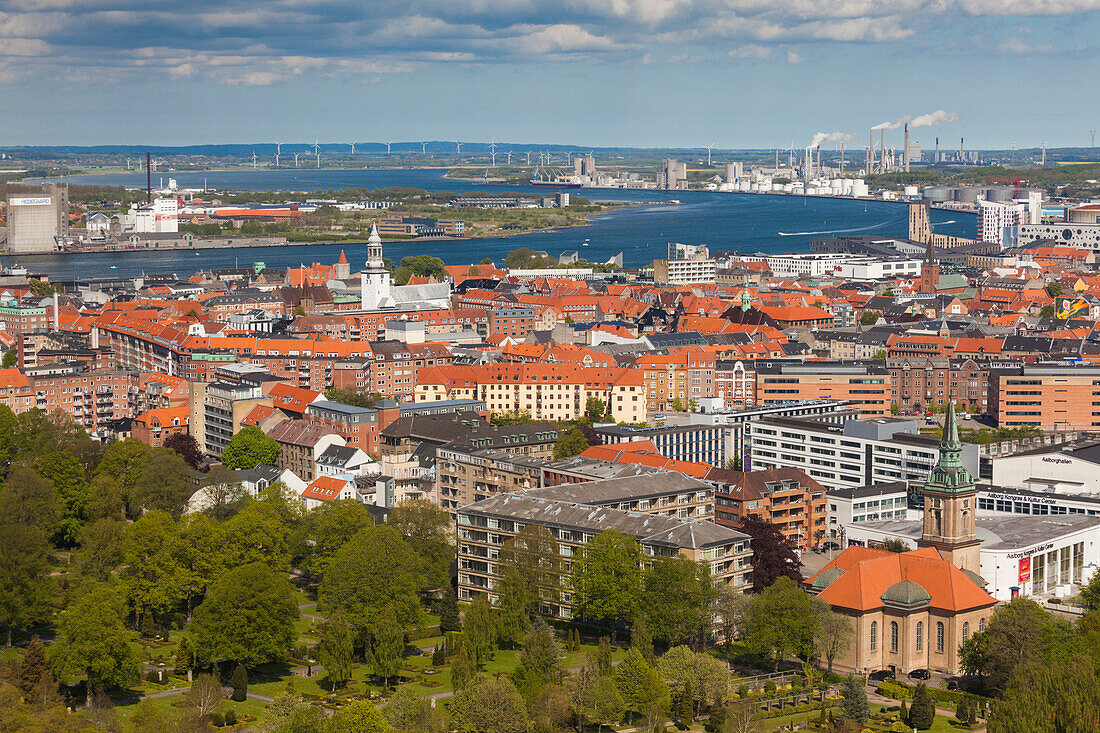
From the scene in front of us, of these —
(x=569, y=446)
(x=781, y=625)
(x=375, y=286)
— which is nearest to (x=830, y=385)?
(x=569, y=446)

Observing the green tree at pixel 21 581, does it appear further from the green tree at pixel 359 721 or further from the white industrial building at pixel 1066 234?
the white industrial building at pixel 1066 234

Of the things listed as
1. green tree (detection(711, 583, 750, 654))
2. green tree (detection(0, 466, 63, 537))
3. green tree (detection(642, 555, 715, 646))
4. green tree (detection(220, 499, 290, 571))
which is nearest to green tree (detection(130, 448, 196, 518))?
green tree (detection(0, 466, 63, 537))

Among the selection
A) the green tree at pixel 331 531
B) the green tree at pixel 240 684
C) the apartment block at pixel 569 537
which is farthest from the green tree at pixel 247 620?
the apartment block at pixel 569 537

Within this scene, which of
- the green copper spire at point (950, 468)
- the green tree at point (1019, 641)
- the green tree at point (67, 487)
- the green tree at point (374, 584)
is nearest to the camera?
the green tree at point (1019, 641)

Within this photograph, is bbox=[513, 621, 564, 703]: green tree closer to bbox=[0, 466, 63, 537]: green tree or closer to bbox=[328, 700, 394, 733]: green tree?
bbox=[328, 700, 394, 733]: green tree

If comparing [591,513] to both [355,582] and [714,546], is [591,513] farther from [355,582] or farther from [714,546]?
[355,582]

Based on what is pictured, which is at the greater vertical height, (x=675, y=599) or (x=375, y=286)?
(x=375, y=286)

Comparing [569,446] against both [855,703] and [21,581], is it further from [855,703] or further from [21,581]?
[855,703]
